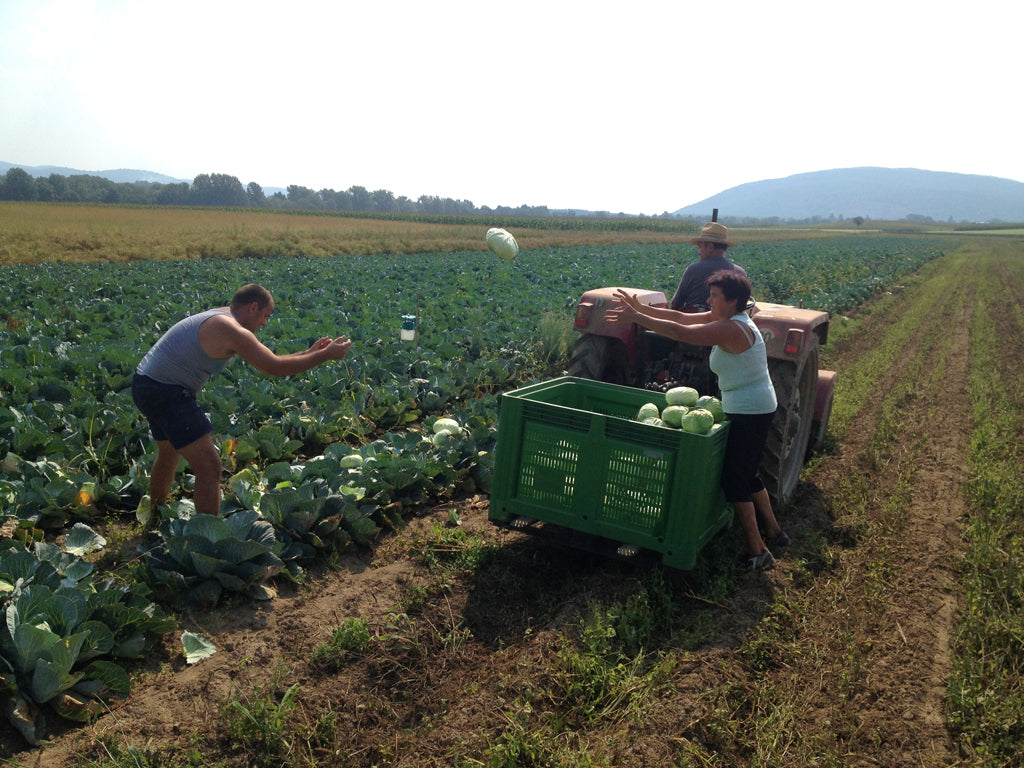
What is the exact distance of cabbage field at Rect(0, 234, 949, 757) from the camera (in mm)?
3117

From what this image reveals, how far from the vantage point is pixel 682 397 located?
446 cm

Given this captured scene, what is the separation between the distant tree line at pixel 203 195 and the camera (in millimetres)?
65750

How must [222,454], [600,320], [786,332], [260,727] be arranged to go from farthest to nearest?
[600,320]
[222,454]
[786,332]
[260,727]

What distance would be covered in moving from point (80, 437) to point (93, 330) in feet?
15.9

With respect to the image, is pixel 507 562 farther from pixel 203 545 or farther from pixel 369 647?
pixel 203 545

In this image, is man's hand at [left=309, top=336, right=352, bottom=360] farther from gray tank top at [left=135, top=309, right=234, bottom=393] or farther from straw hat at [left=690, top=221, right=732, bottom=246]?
straw hat at [left=690, top=221, right=732, bottom=246]

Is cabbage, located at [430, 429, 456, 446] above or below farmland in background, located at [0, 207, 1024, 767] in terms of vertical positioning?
above

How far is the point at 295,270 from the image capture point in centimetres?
2048

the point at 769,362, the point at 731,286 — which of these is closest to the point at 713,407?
the point at 731,286

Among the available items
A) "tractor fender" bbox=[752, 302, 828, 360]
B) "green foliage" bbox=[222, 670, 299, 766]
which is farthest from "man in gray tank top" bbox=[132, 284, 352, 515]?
"tractor fender" bbox=[752, 302, 828, 360]

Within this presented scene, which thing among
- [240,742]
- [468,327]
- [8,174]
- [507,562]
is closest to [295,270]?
[468,327]

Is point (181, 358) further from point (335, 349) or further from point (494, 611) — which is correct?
point (494, 611)

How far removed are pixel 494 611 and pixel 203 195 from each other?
85469 mm

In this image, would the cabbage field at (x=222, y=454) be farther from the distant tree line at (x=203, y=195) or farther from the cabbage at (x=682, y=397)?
the distant tree line at (x=203, y=195)
